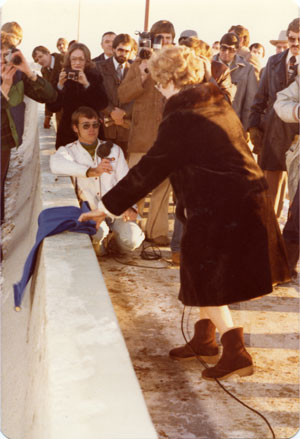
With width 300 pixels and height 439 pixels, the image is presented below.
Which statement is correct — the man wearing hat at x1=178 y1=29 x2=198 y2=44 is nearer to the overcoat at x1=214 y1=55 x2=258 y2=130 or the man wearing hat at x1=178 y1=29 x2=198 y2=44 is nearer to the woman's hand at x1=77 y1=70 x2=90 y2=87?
the woman's hand at x1=77 y1=70 x2=90 y2=87

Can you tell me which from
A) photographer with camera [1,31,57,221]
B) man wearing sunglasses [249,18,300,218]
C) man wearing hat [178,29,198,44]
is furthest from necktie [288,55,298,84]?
photographer with camera [1,31,57,221]

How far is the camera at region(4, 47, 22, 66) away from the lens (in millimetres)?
6480

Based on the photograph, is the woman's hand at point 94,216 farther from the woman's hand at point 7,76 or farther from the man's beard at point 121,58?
the man's beard at point 121,58

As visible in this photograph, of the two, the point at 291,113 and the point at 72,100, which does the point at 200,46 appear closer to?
the point at 291,113

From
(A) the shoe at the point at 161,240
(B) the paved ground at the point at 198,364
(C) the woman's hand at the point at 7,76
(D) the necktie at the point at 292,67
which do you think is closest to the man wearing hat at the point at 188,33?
(D) the necktie at the point at 292,67

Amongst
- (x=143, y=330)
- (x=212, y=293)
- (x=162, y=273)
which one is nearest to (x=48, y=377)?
(x=212, y=293)

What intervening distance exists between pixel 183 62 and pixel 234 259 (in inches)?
46.1

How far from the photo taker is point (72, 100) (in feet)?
22.9

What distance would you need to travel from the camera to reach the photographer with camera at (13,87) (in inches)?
257

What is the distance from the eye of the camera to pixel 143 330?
5016 millimetres

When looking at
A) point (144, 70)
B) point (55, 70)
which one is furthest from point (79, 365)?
point (55, 70)

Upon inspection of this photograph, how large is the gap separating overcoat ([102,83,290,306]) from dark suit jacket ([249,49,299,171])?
2656 mm

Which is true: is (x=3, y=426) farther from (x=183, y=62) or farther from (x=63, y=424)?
(x=183, y=62)

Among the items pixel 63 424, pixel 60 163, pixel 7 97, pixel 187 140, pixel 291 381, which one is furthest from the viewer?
pixel 7 97
